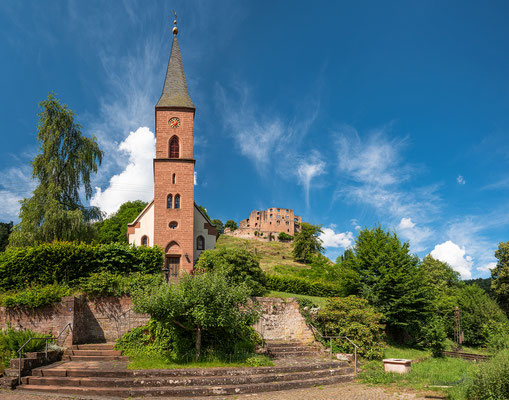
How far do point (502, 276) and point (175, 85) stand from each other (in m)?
38.8

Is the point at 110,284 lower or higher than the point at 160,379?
higher

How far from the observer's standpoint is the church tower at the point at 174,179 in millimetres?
26734

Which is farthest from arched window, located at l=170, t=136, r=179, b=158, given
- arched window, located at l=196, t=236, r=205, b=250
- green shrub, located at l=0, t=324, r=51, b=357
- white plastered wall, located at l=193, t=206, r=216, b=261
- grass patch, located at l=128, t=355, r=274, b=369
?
grass patch, located at l=128, t=355, r=274, b=369

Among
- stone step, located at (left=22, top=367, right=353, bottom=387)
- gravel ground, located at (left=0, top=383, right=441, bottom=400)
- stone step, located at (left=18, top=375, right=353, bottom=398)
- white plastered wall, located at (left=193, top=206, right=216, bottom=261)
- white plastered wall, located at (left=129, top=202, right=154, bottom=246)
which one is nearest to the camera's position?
gravel ground, located at (left=0, top=383, right=441, bottom=400)

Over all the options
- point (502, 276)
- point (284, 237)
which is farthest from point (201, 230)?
point (284, 237)

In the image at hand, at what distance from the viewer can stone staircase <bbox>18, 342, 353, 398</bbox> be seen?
10461 millimetres

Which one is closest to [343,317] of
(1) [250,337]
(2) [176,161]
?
(1) [250,337]

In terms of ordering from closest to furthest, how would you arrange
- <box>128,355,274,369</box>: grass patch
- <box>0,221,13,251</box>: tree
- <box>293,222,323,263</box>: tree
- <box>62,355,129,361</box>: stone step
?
<box>128,355,274,369</box>: grass patch < <box>62,355,129,361</box>: stone step < <box>0,221,13,251</box>: tree < <box>293,222,323,263</box>: tree

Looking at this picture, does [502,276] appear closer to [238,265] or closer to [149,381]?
[238,265]

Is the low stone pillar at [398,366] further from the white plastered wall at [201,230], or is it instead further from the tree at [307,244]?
the tree at [307,244]

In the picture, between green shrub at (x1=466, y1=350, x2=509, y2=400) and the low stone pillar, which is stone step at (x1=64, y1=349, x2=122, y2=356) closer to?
the low stone pillar

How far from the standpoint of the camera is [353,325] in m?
16.0

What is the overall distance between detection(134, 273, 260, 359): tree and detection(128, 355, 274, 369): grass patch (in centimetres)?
54

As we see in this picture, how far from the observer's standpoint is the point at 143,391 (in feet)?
33.9
